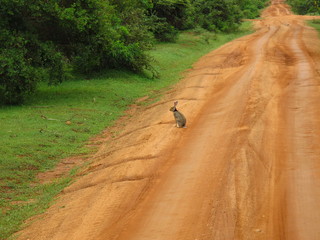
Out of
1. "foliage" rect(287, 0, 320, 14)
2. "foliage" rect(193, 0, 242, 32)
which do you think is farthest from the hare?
"foliage" rect(287, 0, 320, 14)

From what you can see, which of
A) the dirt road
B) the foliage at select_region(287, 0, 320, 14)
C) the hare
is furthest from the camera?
the foliage at select_region(287, 0, 320, 14)

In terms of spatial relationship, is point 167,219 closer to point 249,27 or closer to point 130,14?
point 130,14

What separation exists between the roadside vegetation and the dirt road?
1.24 m

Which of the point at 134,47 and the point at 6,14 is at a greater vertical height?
the point at 6,14

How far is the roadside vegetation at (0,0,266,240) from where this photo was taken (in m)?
11.9

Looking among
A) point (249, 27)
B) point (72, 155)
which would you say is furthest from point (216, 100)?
point (249, 27)

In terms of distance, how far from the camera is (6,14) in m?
18.6

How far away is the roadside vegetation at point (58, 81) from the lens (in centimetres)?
1187

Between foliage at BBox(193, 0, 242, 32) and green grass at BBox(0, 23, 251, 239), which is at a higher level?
foliage at BBox(193, 0, 242, 32)

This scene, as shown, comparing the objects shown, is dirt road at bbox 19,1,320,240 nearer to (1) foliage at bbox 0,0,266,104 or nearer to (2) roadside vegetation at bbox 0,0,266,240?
(2) roadside vegetation at bbox 0,0,266,240

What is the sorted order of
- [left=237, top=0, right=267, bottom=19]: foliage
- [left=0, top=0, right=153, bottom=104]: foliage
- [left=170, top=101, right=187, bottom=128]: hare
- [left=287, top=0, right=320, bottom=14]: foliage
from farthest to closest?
[left=287, top=0, right=320, bottom=14]: foliage
[left=237, top=0, right=267, bottom=19]: foliage
[left=0, top=0, right=153, bottom=104]: foliage
[left=170, top=101, right=187, bottom=128]: hare

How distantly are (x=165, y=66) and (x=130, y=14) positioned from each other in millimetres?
3705

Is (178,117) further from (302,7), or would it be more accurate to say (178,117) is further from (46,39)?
(302,7)

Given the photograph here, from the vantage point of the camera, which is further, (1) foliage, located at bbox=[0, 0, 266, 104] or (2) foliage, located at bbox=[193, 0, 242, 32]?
(2) foliage, located at bbox=[193, 0, 242, 32]
